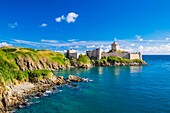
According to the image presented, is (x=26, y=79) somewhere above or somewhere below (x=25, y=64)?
below

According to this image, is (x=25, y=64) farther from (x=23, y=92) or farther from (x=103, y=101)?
(x=103, y=101)

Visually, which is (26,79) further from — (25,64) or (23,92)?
(25,64)

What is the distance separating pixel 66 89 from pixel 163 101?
3255 cm

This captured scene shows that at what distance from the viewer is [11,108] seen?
5238 cm

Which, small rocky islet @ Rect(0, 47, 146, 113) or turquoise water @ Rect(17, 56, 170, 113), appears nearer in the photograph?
turquoise water @ Rect(17, 56, 170, 113)

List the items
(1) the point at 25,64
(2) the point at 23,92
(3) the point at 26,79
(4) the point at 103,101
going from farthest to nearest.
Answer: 1. (1) the point at 25,64
2. (3) the point at 26,79
3. (2) the point at 23,92
4. (4) the point at 103,101

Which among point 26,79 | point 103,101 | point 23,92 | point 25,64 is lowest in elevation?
point 103,101

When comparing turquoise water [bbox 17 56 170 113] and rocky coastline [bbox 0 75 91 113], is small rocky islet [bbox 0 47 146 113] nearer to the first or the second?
rocky coastline [bbox 0 75 91 113]

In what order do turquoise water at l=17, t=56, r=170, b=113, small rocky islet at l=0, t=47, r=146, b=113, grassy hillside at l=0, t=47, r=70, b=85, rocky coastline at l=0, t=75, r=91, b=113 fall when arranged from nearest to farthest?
1. turquoise water at l=17, t=56, r=170, b=113
2. rocky coastline at l=0, t=75, r=91, b=113
3. small rocky islet at l=0, t=47, r=146, b=113
4. grassy hillside at l=0, t=47, r=70, b=85

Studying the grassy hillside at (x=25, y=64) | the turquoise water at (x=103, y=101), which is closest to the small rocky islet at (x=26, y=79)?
the grassy hillside at (x=25, y=64)

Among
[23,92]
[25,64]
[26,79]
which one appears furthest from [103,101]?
[25,64]

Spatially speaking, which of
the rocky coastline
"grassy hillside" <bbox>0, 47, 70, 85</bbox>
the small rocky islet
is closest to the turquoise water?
the rocky coastline

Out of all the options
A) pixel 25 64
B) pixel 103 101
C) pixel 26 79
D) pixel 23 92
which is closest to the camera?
pixel 103 101

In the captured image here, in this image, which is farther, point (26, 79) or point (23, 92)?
point (26, 79)
